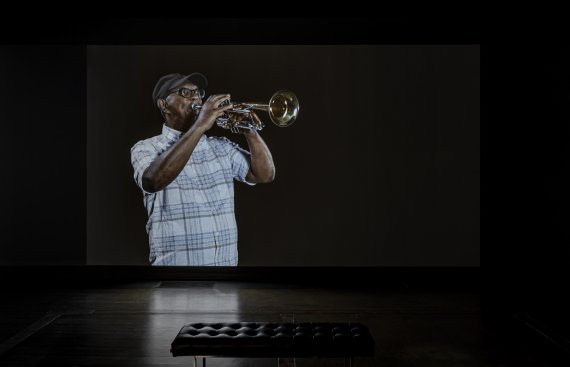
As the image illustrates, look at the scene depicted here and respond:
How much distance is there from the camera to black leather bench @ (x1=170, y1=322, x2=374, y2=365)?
7.23 feet

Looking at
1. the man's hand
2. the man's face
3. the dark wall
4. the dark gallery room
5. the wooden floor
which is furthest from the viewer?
the dark wall

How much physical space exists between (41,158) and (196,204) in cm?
151

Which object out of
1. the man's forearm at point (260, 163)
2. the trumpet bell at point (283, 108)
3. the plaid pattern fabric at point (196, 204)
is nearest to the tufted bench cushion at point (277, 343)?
the plaid pattern fabric at point (196, 204)

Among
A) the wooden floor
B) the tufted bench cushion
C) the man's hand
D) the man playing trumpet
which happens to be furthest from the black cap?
the tufted bench cushion

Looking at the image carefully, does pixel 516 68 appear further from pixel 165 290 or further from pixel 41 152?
pixel 41 152

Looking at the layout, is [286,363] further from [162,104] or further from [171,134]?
[162,104]

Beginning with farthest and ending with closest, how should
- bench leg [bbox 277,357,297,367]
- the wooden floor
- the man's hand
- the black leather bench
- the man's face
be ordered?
the man's face → the man's hand → the wooden floor → bench leg [bbox 277,357,297,367] → the black leather bench

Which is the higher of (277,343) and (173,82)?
(173,82)

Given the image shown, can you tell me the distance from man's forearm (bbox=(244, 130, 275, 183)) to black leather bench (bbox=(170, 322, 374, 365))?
2969 millimetres

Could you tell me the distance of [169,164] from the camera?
5098 mm

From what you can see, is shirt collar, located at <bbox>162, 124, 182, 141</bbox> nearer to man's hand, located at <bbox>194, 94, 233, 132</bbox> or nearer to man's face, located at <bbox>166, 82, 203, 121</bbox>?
man's face, located at <bbox>166, 82, 203, 121</bbox>

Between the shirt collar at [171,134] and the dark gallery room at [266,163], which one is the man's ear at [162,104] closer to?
the dark gallery room at [266,163]

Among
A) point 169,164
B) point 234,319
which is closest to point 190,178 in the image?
point 169,164

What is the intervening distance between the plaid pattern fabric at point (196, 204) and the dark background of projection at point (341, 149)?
12 cm
